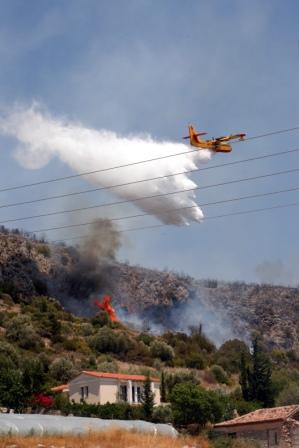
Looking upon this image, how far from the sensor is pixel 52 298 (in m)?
157

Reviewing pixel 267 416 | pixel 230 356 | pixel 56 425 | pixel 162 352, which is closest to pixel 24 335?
pixel 162 352

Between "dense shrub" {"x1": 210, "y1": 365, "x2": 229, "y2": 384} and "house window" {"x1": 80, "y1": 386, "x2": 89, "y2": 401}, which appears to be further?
"dense shrub" {"x1": 210, "y1": 365, "x2": 229, "y2": 384}

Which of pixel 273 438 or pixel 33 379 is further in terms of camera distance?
pixel 33 379

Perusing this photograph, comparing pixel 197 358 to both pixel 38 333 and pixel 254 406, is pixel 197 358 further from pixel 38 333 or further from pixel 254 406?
pixel 254 406

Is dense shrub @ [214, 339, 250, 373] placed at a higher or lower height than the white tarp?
higher

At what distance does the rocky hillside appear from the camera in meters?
164

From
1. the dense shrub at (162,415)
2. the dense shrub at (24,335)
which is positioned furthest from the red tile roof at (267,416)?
the dense shrub at (24,335)

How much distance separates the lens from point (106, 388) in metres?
83.3

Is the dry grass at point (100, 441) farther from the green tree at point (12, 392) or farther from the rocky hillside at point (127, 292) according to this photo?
the rocky hillside at point (127, 292)

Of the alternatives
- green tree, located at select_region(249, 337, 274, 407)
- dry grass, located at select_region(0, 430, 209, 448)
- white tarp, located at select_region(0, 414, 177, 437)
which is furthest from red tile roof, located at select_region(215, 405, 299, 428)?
green tree, located at select_region(249, 337, 274, 407)

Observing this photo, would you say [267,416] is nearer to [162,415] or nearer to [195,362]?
[162,415]

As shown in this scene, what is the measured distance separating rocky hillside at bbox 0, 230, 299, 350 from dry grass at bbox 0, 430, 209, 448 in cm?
11014

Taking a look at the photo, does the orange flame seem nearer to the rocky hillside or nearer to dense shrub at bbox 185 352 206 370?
the rocky hillside

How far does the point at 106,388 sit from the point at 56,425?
38876 mm
